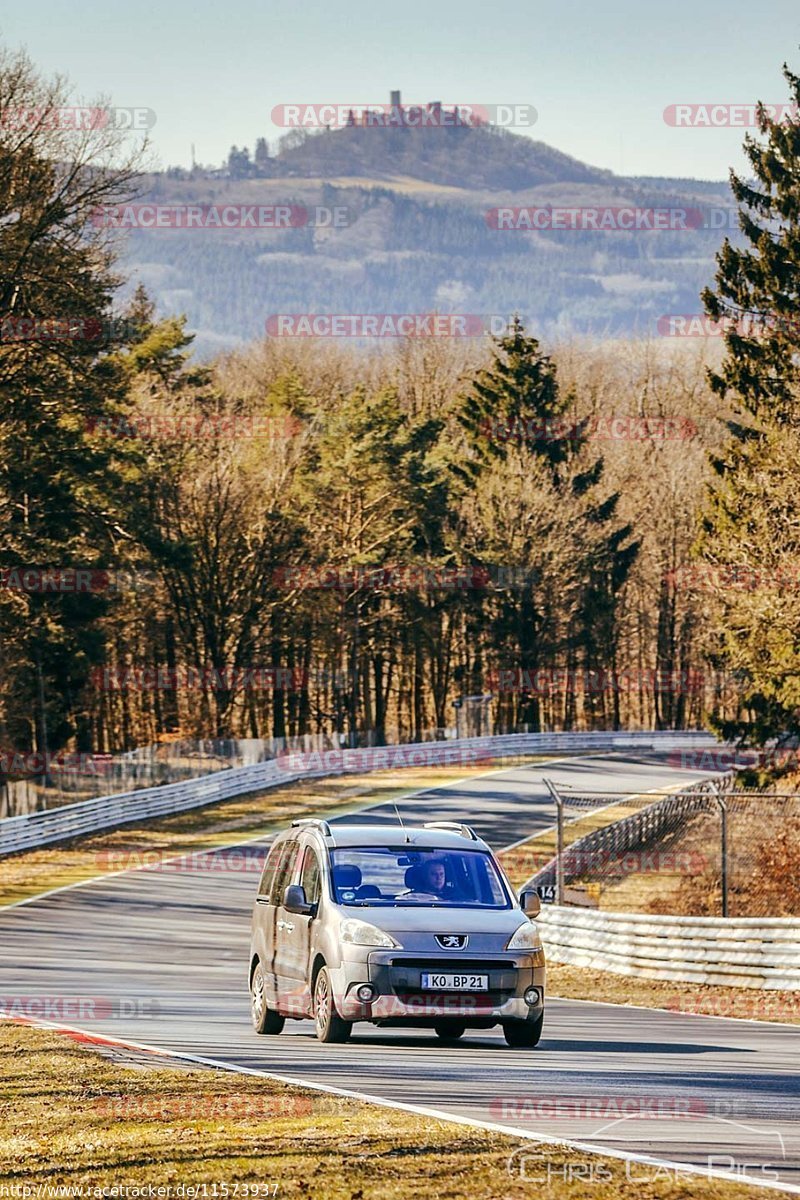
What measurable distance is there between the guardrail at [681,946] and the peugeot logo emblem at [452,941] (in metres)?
9.09

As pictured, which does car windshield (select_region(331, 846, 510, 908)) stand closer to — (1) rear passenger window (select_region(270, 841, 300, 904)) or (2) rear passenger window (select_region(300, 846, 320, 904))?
(2) rear passenger window (select_region(300, 846, 320, 904))

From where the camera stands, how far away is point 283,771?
60000 millimetres

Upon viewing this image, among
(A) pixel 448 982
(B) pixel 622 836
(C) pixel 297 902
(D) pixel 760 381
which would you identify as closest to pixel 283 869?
(C) pixel 297 902

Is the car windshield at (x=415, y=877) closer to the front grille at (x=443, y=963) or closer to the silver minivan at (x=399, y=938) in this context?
the silver minivan at (x=399, y=938)

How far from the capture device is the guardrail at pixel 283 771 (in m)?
44.6

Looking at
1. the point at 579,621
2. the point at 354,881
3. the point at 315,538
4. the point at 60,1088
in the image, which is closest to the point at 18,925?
the point at 354,881

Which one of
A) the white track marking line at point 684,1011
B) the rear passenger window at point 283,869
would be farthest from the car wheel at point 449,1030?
the white track marking line at point 684,1011

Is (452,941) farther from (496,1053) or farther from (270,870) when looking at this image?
(270,870)

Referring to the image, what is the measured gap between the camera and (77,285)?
4253 centimetres

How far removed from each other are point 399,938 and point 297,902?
119 centimetres

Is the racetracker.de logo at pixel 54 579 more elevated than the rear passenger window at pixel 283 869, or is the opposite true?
the racetracker.de logo at pixel 54 579

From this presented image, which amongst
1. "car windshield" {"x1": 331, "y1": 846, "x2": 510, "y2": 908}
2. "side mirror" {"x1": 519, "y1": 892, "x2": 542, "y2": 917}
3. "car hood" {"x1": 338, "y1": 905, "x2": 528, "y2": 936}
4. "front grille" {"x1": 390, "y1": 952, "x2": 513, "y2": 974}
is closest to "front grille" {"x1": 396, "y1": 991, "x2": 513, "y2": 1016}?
"front grille" {"x1": 390, "y1": 952, "x2": 513, "y2": 974}

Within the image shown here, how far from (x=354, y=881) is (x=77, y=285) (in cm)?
3035

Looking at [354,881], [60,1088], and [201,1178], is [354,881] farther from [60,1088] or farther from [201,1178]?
[201,1178]
